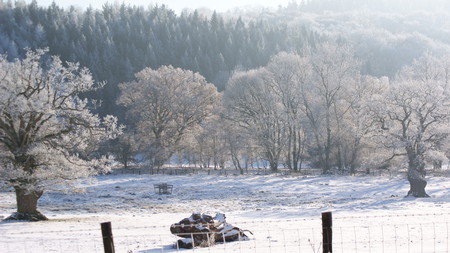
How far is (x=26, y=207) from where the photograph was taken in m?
26.4

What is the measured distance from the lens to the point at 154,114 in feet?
241

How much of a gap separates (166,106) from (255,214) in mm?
45518

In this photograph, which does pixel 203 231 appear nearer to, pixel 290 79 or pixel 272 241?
pixel 272 241

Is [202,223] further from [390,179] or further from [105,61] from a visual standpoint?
[105,61]

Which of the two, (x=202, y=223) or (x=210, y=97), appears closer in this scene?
(x=202, y=223)

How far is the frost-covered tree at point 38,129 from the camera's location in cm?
2506

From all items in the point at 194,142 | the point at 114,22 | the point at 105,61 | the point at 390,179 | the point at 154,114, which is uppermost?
the point at 114,22

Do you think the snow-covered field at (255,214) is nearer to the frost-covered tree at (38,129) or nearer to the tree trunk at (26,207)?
the tree trunk at (26,207)

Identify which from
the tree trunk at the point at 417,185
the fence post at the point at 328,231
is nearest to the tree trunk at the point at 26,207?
the fence post at the point at 328,231

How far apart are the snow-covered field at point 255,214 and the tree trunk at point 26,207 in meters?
1.23

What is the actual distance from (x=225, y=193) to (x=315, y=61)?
2618 centimetres

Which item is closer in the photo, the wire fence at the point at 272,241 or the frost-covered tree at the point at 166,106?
the wire fence at the point at 272,241

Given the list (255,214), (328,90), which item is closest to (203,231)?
(255,214)

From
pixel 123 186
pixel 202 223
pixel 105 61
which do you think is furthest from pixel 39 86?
pixel 105 61
